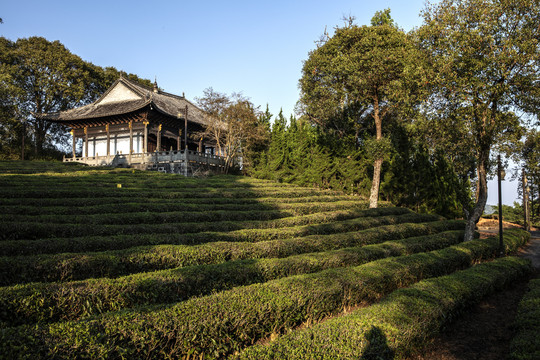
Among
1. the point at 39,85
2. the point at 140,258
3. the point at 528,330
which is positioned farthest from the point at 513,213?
the point at 39,85

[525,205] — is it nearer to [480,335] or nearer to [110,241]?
[480,335]

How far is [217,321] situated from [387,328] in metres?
2.54

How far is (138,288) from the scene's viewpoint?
A: 5.70m

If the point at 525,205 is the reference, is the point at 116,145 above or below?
above

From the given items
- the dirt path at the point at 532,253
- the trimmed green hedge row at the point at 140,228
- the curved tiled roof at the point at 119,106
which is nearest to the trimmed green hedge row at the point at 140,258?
the trimmed green hedge row at the point at 140,228

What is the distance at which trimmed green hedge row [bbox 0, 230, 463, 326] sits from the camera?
4.79 meters

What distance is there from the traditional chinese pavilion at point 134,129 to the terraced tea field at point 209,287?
15.4 metres

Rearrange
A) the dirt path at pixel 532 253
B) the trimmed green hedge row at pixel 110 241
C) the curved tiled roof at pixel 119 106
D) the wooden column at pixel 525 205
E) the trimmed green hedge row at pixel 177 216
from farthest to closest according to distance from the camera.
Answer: the curved tiled roof at pixel 119 106 < the wooden column at pixel 525 205 < the dirt path at pixel 532 253 < the trimmed green hedge row at pixel 177 216 < the trimmed green hedge row at pixel 110 241

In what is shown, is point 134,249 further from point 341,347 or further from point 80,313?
point 341,347

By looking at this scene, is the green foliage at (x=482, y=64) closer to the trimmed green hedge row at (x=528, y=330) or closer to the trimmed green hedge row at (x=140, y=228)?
the trimmed green hedge row at (x=140, y=228)

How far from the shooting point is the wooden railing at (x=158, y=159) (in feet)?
89.2

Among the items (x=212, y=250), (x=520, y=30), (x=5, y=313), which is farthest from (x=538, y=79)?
(x=5, y=313)

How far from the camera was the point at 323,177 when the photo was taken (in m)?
25.8

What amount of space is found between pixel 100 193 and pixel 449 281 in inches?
556
